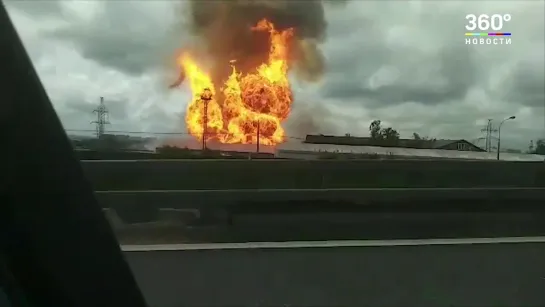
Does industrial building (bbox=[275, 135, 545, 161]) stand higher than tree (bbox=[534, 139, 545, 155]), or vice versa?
tree (bbox=[534, 139, 545, 155])

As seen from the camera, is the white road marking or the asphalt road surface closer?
the asphalt road surface

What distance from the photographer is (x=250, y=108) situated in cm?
2331

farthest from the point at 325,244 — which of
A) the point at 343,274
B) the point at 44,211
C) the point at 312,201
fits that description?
the point at 44,211

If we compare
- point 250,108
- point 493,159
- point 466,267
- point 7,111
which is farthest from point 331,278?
point 250,108

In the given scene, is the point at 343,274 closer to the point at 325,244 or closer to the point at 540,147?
the point at 325,244

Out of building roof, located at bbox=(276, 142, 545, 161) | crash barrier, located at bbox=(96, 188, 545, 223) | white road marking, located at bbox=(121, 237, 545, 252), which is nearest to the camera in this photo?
white road marking, located at bbox=(121, 237, 545, 252)

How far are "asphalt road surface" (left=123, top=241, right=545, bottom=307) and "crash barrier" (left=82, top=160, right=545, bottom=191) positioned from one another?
3936mm

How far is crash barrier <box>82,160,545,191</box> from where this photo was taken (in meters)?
10.5

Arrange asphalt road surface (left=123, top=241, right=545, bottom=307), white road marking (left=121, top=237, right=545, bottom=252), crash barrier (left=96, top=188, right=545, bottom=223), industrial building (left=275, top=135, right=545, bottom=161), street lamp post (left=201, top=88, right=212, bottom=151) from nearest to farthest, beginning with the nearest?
asphalt road surface (left=123, top=241, right=545, bottom=307)
white road marking (left=121, top=237, right=545, bottom=252)
crash barrier (left=96, top=188, right=545, bottom=223)
industrial building (left=275, top=135, right=545, bottom=161)
street lamp post (left=201, top=88, right=212, bottom=151)

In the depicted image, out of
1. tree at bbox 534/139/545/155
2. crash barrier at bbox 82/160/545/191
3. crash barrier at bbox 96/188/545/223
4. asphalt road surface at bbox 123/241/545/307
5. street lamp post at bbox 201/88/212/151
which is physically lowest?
asphalt road surface at bbox 123/241/545/307

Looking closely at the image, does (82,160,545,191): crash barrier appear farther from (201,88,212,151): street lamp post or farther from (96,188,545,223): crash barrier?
(201,88,212,151): street lamp post

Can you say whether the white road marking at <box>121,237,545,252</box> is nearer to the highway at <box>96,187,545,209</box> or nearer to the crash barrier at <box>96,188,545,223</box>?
the crash barrier at <box>96,188,545,223</box>

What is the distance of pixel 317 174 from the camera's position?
1229 cm

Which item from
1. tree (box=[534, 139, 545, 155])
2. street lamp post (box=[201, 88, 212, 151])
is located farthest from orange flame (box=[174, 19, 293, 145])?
tree (box=[534, 139, 545, 155])
